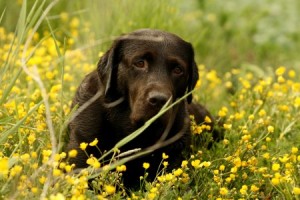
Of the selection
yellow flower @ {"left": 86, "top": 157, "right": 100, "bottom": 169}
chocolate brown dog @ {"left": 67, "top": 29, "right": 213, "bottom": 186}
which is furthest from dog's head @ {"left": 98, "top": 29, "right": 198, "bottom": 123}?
yellow flower @ {"left": 86, "top": 157, "right": 100, "bottom": 169}

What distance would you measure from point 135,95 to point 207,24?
4.63m

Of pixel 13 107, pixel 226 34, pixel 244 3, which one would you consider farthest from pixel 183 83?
pixel 244 3

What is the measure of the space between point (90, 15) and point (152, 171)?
267 centimetres

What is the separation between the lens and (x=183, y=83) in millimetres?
4359

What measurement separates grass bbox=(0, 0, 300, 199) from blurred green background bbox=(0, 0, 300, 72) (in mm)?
13

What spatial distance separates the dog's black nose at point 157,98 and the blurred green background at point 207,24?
6.73 feet

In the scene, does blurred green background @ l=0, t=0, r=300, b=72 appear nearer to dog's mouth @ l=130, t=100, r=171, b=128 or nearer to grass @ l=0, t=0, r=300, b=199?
grass @ l=0, t=0, r=300, b=199

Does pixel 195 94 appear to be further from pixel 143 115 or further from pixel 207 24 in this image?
pixel 207 24

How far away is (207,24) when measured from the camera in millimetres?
8664

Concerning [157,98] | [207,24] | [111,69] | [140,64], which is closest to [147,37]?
[140,64]

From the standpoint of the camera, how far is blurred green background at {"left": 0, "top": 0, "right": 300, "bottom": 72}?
654 centimetres

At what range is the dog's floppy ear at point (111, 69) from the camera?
14.2 ft

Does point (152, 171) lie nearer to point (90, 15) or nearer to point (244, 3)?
point (90, 15)

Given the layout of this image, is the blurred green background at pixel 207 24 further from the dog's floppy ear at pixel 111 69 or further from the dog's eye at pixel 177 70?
the dog's eye at pixel 177 70
